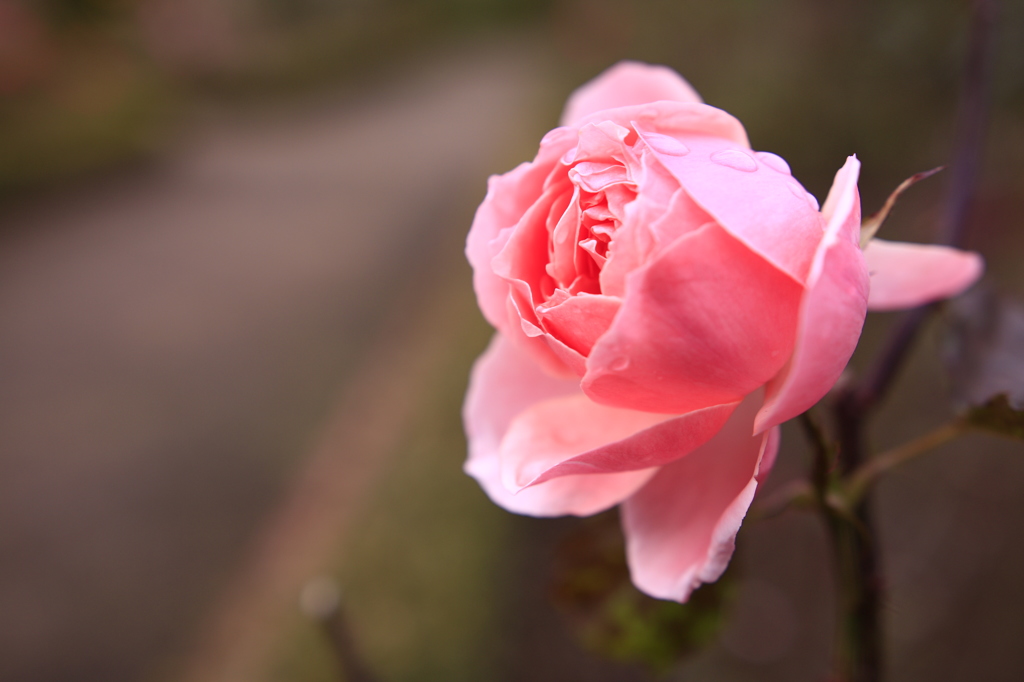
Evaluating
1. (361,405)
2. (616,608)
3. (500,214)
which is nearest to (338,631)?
(616,608)

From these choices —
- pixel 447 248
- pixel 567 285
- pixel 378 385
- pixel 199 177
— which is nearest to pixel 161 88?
pixel 199 177

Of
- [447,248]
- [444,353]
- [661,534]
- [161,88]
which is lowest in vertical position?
[447,248]

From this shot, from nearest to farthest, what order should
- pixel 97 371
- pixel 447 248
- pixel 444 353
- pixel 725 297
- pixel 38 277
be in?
pixel 725 297 → pixel 444 353 → pixel 97 371 → pixel 38 277 → pixel 447 248

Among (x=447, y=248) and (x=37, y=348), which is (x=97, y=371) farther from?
(x=447, y=248)

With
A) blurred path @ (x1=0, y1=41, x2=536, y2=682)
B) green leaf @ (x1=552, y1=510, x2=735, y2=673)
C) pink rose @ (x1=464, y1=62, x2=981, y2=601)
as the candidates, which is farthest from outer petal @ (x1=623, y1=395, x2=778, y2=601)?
blurred path @ (x1=0, y1=41, x2=536, y2=682)

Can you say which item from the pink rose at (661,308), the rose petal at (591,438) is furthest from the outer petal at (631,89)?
the rose petal at (591,438)

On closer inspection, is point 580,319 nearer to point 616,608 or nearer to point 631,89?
point 631,89
